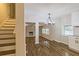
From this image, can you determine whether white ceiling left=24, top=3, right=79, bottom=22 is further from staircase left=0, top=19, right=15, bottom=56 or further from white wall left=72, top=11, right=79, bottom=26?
staircase left=0, top=19, right=15, bottom=56

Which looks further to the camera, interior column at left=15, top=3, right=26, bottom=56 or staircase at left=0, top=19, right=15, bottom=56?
staircase at left=0, top=19, right=15, bottom=56

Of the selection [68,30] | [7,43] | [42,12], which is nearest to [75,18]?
[68,30]

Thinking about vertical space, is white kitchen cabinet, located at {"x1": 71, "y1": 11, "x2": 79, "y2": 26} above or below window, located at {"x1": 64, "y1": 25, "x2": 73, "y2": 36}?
above

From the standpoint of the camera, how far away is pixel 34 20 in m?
2.15

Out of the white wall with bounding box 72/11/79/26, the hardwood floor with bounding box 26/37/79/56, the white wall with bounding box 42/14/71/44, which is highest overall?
the white wall with bounding box 72/11/79/26

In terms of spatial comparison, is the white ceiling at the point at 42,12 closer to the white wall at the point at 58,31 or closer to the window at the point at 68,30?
the white wall at the point at 58,31

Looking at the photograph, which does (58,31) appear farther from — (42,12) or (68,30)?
(42,12)

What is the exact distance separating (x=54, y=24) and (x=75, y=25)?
0.37 metres

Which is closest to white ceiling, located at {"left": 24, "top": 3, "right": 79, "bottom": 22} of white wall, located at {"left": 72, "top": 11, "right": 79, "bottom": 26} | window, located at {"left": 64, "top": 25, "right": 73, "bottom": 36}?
white wall, located at {"left": 72, "top": 11, "right": 79, "bottom": 26}

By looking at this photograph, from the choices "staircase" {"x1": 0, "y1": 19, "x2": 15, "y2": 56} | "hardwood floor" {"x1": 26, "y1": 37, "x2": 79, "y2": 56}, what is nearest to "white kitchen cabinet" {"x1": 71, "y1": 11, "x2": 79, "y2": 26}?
"hardwood floor" {"x1": 26, "y1": 37, "x2": 79, "y2": 56}

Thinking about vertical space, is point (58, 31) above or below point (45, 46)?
above

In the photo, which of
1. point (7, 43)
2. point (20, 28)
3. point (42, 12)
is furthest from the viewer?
point (7, 43)

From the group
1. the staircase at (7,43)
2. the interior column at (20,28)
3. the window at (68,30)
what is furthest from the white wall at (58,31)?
the staircase at (7,43)

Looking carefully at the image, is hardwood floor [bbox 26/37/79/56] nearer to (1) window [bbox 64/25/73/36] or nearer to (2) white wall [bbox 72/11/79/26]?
(1) window [bbox 64/25/73/36]
